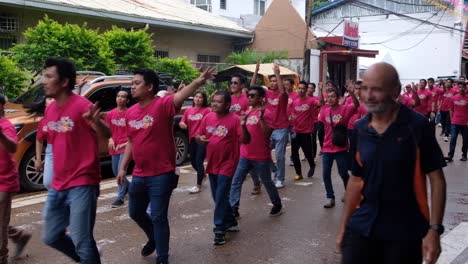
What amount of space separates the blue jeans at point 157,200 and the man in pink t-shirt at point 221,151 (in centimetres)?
97

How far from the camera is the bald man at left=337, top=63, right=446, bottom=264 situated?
2803mm

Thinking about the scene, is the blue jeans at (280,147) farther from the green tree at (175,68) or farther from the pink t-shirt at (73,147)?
the green tree at (175,68)

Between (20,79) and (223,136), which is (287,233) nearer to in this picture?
(223,136)

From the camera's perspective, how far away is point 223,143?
5.64 metres

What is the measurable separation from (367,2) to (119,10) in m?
20.6

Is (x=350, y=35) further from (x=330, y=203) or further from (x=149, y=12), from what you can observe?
(x=330, y=203)

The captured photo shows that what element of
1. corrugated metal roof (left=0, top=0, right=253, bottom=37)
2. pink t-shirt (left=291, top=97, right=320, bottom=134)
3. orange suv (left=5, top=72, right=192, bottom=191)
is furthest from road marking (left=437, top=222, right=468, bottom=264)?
corrugated metal roof (left=0, top=0, right=253, bottom=37)

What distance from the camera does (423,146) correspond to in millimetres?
2801

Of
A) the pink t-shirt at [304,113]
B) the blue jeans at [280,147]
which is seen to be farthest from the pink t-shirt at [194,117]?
the pink t-shirt at [304,113]

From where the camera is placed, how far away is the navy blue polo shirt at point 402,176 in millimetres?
2799

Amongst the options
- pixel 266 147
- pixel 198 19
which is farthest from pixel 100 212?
pixel 198 19

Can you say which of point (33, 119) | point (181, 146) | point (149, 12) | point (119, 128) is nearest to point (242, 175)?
point (119, 128)

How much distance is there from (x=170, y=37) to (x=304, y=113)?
11.5 meters

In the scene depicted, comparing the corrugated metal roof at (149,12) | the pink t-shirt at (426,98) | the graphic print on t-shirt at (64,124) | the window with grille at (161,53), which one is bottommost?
the pink t-shirt at (426,98)
